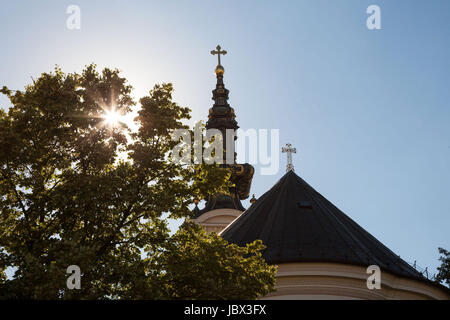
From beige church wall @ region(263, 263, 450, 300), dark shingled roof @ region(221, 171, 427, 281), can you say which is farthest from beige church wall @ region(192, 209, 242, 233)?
beige church wall @ region(263, 263, 450, 300)

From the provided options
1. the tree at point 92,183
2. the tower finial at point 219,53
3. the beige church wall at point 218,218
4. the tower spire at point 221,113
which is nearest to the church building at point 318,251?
the tree at point 92,183

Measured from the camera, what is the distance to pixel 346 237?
1836 cm

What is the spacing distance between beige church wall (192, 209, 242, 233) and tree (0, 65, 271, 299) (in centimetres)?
2016

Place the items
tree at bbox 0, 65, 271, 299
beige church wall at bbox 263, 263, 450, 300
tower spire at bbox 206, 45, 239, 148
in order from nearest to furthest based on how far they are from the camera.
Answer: tree at bbox 0, 65, 271, 299, beige church wall at bbox 263, 263, 450, 300, tower spire at bbox 206, 45, 239, 148

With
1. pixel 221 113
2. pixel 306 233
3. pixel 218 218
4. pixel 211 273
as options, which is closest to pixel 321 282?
pixel 306 233

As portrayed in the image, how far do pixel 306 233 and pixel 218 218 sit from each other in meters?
14.9

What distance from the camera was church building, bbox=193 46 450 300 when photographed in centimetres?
1675

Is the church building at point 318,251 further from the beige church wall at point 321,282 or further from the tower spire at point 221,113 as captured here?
the tower spire at point 221,113

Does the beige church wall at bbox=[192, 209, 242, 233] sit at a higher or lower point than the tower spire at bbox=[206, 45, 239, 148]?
lower

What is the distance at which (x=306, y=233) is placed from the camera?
715 inches

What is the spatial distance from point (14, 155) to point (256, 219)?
36.7ft

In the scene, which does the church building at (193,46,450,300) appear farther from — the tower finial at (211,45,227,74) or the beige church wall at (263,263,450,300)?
the tower finial at (211,45,227,74)

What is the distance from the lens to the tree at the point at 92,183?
1014 cm
